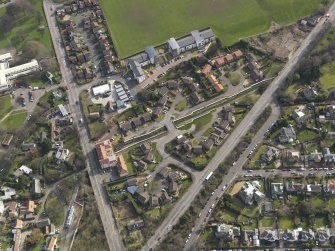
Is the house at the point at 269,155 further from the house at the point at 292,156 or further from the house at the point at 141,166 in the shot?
the house at the point at 141,166

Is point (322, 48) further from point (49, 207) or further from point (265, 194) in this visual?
point (49, 207)

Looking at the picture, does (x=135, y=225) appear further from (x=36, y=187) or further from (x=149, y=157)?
(x=36, y=187)

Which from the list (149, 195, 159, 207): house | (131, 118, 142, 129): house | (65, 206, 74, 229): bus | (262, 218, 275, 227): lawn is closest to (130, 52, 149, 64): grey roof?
(131, 118, 142, 129): house

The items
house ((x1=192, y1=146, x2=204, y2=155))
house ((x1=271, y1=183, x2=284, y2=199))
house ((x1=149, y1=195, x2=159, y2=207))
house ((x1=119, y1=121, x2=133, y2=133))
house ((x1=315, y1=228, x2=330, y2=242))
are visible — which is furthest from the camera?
house ((x1=119, y1=121, x2=133, y2=133))

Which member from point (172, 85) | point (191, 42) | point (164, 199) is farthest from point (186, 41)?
point (164, 199)

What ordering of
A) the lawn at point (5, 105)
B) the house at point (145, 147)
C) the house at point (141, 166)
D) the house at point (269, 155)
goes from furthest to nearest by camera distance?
the lawn at point (5, 105), the house at point (145, 147), the house at point (141, 166), the house at point (269, 155)

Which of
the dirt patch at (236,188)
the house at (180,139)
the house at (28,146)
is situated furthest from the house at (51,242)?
the dirt patch at (236,188)

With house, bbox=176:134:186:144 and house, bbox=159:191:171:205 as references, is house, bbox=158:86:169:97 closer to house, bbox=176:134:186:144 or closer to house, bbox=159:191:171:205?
house, bbox=176:134:186:144
